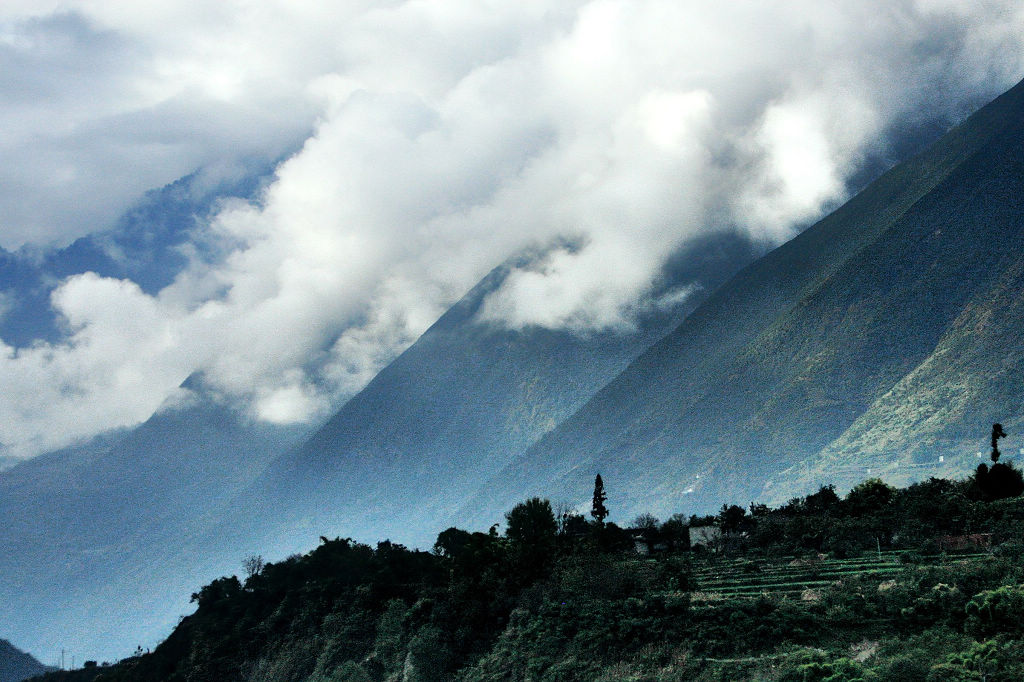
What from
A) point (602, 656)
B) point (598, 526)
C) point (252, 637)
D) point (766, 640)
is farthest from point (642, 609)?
point (252, 637)

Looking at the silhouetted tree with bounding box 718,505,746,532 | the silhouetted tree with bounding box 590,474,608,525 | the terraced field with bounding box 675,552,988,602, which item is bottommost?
the terraced field with bounding box 675,552,988,602

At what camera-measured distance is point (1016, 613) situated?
139 ft

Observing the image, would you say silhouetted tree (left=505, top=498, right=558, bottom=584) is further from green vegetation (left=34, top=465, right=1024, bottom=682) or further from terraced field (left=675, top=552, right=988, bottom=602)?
terraced field (left=675, top=552, right=988, bottom=602)

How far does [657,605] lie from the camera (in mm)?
56438

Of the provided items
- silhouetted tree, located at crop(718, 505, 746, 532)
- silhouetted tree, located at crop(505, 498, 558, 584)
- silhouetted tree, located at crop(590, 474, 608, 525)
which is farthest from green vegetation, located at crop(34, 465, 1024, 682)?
silhouetted tree, located at crop(590, 474, 608, 525)

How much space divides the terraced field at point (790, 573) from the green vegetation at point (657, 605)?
237 millimetres

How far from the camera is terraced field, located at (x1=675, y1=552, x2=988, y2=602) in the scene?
54.2 metres

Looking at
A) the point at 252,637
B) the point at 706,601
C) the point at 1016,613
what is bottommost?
the point at 1016,613

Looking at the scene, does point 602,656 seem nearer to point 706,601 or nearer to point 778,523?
point 706,601

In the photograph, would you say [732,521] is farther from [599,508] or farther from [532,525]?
[532,525]

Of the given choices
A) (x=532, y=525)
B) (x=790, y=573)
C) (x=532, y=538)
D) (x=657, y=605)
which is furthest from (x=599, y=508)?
(x=657, y=605)

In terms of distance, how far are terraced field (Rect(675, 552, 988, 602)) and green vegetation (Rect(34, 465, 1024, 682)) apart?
0.78 ft

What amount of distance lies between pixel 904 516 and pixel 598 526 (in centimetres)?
3213

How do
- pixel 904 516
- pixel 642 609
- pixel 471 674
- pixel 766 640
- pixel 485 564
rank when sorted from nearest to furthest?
pixel 766 640
pixel 642 609
pixel 471 674
pixel 904 516
pixel 485 564
